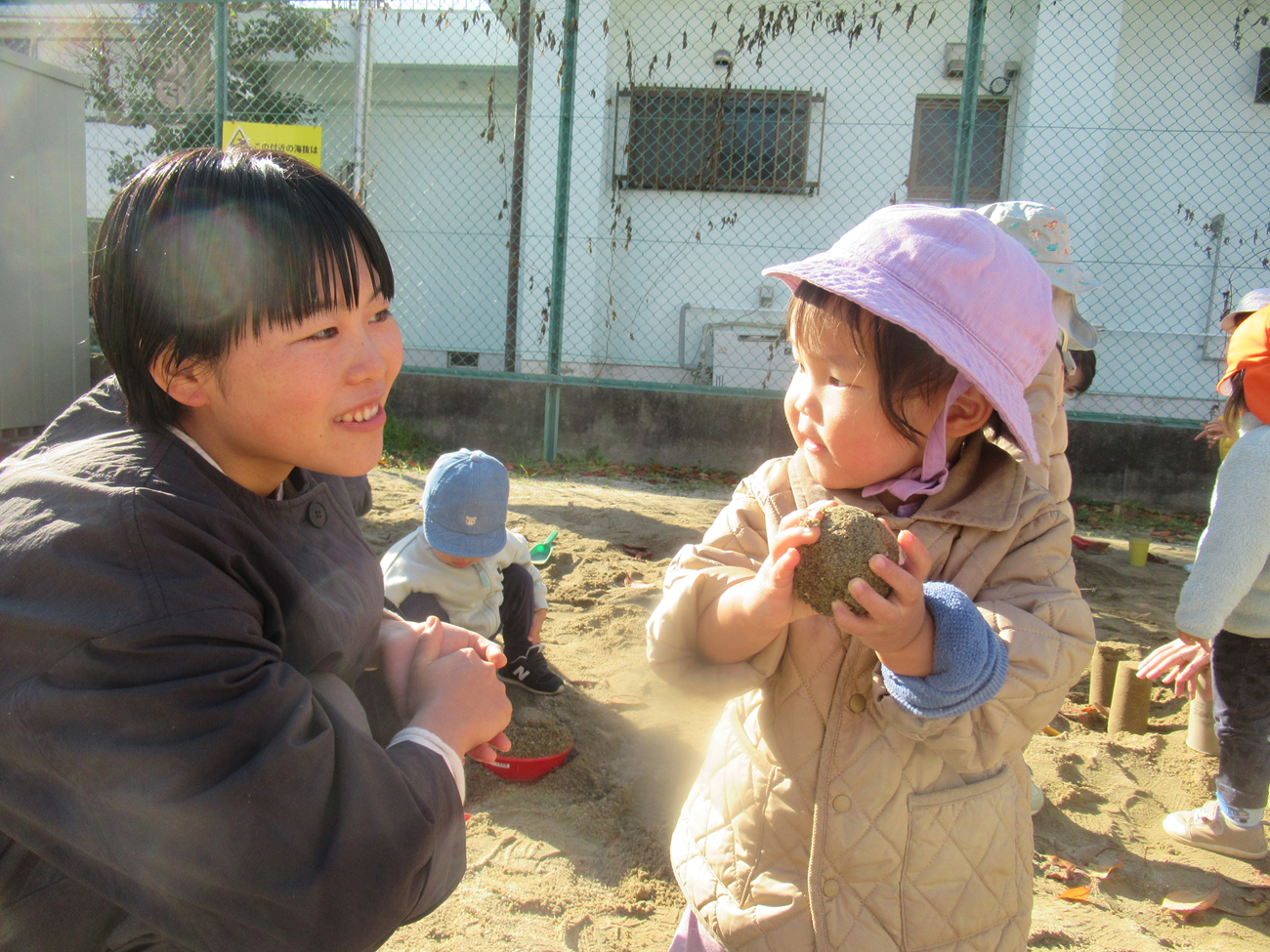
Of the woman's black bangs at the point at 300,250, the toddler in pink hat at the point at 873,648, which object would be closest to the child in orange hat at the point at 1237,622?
the toddler in pink hat at the point at 873,648

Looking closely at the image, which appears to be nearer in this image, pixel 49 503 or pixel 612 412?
pixel 49 503

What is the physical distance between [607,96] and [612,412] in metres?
3.23

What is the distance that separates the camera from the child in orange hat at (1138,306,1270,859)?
8.66 feet

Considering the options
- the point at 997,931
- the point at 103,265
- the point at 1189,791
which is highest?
the point at 103,265

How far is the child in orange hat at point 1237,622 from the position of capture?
2639 millimetres

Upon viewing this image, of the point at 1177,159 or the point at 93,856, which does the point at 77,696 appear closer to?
the point at 93,856

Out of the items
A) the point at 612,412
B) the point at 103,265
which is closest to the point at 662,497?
the point at 612,412

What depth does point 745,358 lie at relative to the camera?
884 cm

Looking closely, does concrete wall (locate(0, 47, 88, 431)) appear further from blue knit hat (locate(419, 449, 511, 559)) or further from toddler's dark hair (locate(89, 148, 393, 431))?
toddler's dark hair (locate(89, 148, 393, 431))

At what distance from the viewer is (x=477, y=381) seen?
7.98m

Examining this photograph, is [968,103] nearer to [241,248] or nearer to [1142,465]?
[1142,465]

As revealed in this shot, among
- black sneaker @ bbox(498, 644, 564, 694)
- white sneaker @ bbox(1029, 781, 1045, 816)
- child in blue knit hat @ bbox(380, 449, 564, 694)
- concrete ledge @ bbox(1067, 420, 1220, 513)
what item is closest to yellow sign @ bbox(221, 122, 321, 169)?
child in blue knit hat @ bbox(380, 449, 564, 694)

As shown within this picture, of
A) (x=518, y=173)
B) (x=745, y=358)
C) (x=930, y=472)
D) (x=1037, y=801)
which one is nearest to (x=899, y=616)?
(x=930, y=472)

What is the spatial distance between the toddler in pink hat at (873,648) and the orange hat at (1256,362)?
5.57 ft
